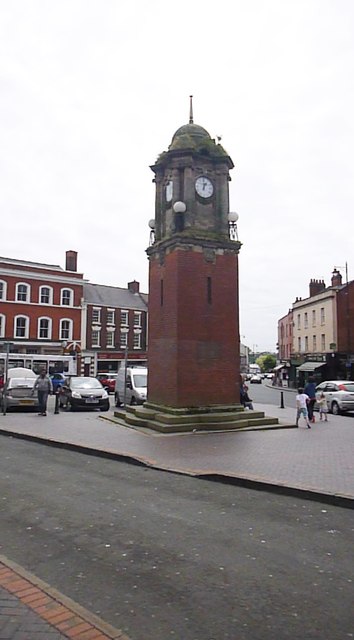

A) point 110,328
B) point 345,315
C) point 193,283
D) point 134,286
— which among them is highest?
point 134,286

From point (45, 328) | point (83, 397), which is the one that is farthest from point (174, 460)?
point (45, 328)

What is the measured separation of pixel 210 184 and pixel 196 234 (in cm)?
199

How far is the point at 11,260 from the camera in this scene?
45.9m

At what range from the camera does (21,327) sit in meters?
45.8

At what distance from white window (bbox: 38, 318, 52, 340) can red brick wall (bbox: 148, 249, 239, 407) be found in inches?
1317

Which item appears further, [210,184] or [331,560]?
[210,184]

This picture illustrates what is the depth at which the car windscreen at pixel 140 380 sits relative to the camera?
21.2 meters

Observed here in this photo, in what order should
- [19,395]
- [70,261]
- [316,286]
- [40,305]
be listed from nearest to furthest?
[19,395], [40,305], [70,261], [316,286]

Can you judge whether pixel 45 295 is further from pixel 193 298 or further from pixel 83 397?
pixel 193 298

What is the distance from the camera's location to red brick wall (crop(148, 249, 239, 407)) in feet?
47.1

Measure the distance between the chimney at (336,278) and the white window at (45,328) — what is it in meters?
26.3

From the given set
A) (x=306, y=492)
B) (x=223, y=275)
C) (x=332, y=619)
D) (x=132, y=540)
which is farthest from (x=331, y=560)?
(x=223, y=275)

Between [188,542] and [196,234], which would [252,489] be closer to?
[188,542]

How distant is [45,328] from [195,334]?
116ft
